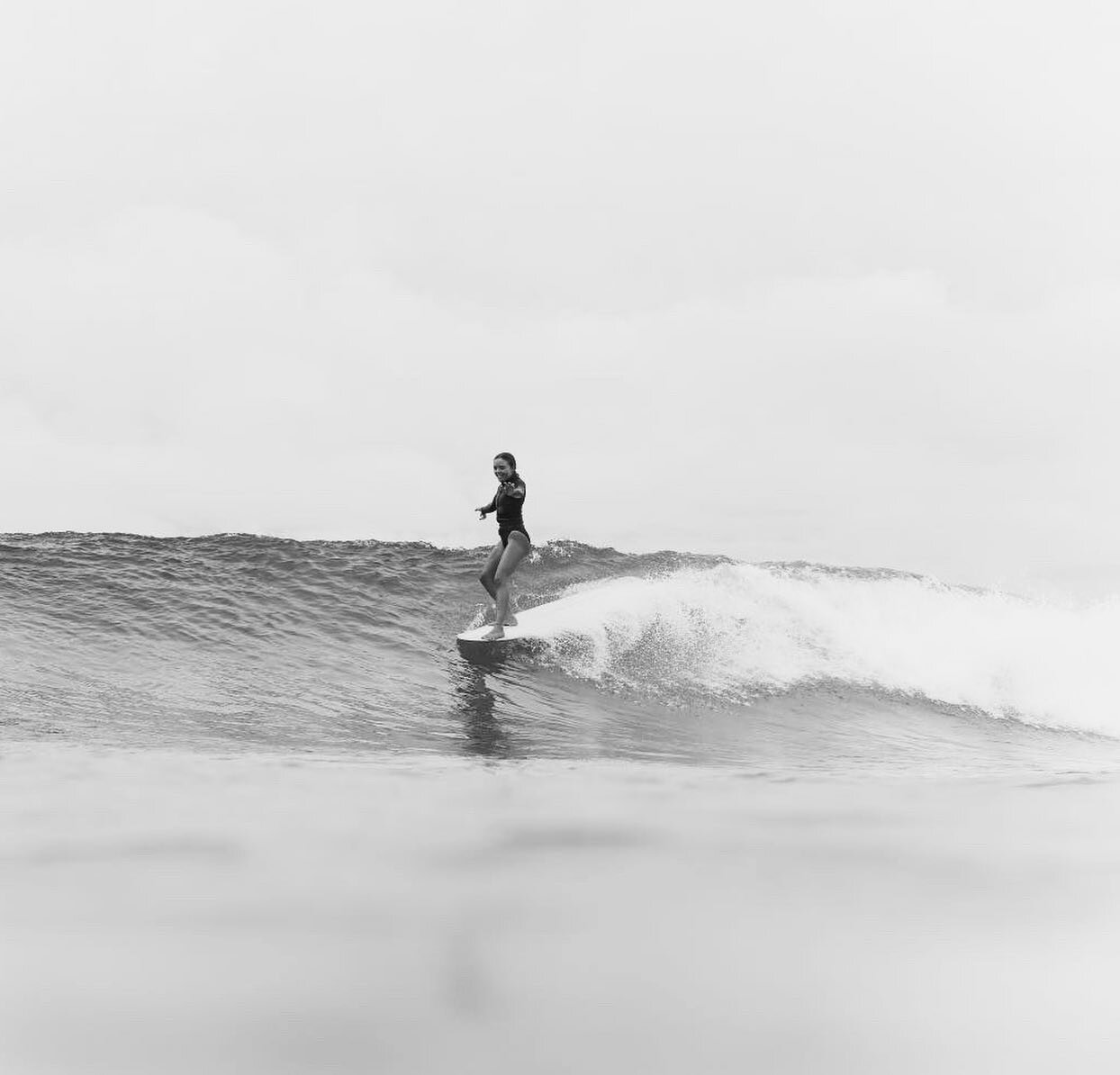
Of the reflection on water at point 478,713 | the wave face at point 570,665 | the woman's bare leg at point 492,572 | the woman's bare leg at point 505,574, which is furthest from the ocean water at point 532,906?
the woman's bare leg at point 492,572

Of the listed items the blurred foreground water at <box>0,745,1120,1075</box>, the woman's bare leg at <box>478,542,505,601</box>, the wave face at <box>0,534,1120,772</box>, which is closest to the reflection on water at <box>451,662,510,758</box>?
the wave face at <box>0,534,1120,772</box>

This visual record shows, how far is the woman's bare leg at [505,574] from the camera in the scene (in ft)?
30.1

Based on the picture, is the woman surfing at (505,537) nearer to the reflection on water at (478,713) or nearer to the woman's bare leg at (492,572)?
the woman's bare leg at (492,572)

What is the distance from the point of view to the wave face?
5.76 metres

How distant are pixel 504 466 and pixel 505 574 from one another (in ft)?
3.90

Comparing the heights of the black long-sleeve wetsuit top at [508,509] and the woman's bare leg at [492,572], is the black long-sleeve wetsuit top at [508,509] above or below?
above

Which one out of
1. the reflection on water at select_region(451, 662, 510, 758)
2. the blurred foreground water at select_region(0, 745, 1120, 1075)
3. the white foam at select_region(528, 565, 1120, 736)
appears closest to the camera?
the blurred foreground water at select_region(0, 745, 1120, 1075)

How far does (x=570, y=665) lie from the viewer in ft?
28.1

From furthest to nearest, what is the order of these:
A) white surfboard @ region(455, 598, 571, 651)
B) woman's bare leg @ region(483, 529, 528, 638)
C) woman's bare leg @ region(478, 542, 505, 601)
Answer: woman's bare leg @ region(478, 542, 505, 601) → woman's bare leg @ region(483, 529, 528, 638) → white surfboard @ region(455, 598, 571, 651)

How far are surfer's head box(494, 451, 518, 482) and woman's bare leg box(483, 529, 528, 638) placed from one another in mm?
642

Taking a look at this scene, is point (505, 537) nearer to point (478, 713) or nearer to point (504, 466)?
point (504, 466)

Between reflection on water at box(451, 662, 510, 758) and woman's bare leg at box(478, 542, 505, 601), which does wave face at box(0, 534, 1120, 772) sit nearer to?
reflection on water at box(451, 662, 510, 758)

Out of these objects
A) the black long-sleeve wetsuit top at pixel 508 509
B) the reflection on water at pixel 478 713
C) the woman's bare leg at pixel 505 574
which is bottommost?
the reflection on water at pixel 478 713

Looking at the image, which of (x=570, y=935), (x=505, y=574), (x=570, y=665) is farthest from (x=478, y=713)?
(x=570, y=935)
